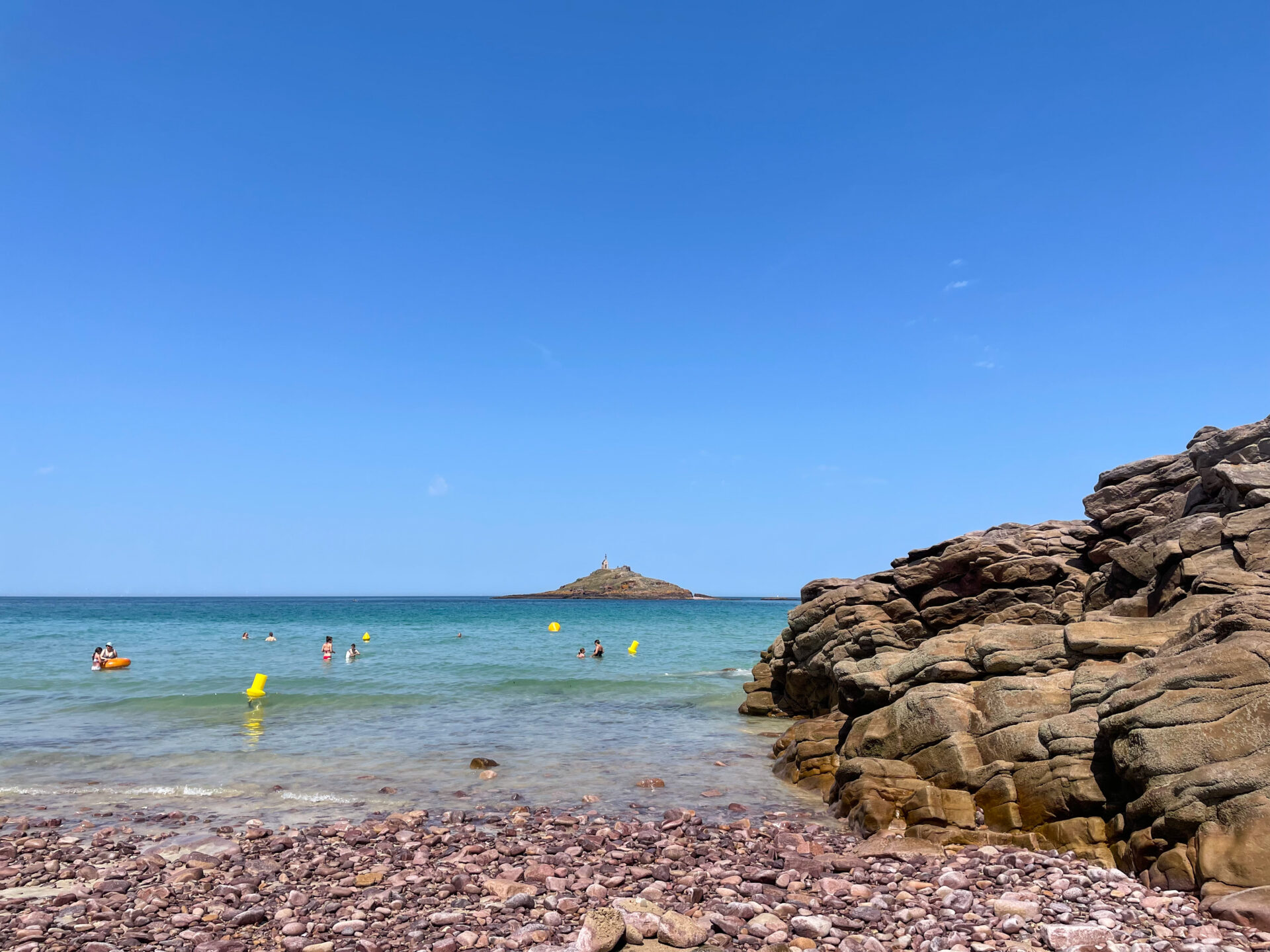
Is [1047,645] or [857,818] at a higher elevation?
[1047,645]

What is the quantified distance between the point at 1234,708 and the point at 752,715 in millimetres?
21409

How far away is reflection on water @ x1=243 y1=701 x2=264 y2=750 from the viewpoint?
24125 mm

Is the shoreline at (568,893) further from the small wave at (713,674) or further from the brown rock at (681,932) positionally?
the small wave at (713,674)

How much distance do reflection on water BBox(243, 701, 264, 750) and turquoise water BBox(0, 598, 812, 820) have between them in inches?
5.0

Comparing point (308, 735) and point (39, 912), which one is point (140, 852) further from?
point (308, 735)

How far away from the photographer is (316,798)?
16812mm

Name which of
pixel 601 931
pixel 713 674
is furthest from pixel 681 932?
pixel 713 674

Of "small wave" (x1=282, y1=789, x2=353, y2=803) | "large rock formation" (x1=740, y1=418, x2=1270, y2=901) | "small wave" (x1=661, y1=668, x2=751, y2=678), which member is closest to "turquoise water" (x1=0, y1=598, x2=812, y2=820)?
"small wave" (x1=282, y1=789, x2=353, y2=803)

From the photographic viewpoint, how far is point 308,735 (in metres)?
25.0

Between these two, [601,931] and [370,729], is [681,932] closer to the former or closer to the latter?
[601,931]

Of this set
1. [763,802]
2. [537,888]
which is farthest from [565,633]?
[537,888]

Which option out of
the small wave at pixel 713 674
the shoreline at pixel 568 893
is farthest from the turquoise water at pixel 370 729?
the shoreline at pixel 568 893

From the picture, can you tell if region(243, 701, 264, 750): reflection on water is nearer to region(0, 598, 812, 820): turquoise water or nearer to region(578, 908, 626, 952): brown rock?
region(0, 598, 812, 820): turquoise water

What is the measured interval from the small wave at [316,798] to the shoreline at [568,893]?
2.35 meters
